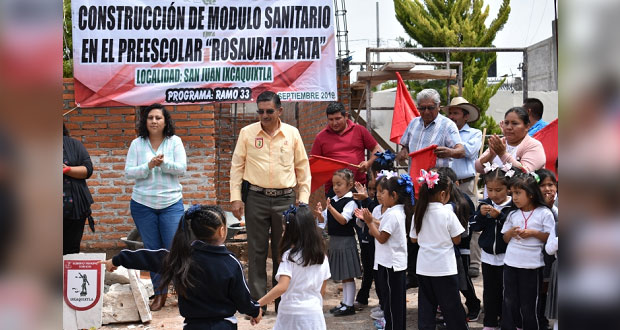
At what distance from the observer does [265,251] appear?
5.64 metres

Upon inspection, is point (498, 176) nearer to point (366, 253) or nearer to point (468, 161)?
point (468, 161)

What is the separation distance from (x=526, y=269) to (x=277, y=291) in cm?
177

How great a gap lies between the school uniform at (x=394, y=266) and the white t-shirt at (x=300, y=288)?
0.90 m

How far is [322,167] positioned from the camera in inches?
246

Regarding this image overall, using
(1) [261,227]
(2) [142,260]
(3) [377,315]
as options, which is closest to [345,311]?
(3) [377,315]

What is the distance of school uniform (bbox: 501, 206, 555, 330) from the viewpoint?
13.9 feet

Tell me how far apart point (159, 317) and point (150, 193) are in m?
1.14

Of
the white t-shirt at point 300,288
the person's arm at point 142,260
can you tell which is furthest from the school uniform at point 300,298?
the person's arm at point 142,260

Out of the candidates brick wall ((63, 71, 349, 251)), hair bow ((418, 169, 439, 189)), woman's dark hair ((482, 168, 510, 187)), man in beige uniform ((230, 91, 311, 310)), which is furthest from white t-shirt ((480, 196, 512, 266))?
brick wall ((63, 71, 349, 251))

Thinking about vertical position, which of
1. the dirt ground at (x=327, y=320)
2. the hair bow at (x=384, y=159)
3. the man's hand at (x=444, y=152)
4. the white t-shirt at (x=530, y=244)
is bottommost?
the dirt ground at (x=327, y=320)

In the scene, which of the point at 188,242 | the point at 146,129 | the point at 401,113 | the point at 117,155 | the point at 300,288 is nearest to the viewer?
the point at 188,242

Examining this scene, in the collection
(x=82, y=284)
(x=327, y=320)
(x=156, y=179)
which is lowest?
(x=327, y=320)

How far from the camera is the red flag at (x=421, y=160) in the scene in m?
5.43

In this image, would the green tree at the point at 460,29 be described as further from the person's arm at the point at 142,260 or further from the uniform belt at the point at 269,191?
the person's arm at the point at 142,260
